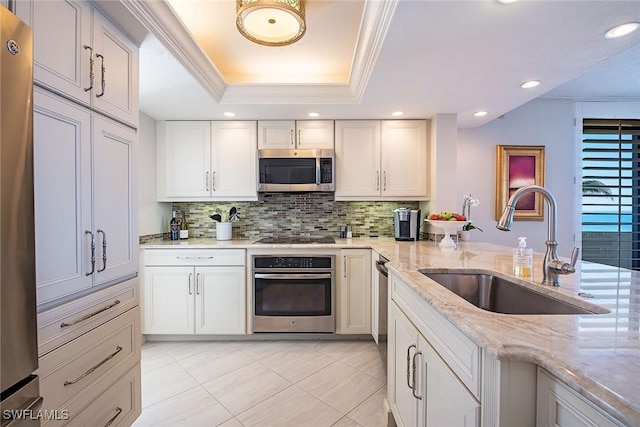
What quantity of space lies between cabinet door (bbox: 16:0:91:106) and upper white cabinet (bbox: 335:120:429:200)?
2158mm

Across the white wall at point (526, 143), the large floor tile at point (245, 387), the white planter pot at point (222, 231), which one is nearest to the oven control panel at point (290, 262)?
the white planter pot at point (222, 231)

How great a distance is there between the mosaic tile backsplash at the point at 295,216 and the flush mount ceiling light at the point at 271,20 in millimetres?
1727

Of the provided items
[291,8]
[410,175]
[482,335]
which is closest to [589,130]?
[410,175]

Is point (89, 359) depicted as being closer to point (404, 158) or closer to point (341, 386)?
point (341, 386)

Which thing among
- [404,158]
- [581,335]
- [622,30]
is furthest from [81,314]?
[622,30]

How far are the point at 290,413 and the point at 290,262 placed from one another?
3.94ft

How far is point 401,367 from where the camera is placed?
1447 mm

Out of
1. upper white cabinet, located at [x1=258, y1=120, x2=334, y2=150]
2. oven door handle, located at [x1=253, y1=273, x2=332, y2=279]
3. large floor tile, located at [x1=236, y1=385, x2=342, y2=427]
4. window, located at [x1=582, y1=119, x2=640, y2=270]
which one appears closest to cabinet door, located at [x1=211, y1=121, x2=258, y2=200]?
upper white cabinet, located at [x1=258, y1=120, x2=334, y2=150]

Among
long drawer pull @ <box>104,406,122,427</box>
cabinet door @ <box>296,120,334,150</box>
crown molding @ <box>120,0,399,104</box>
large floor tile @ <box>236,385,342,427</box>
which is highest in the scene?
crown molding @ <box>120,0,399,104</box>

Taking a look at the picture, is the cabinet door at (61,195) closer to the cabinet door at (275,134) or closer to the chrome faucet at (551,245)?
the chrome faucet at (551,245)

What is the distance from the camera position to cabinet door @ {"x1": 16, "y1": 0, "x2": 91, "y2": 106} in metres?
1.02

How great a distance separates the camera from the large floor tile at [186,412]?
5.54 ft

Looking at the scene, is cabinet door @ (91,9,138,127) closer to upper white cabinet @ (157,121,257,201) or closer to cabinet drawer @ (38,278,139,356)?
cabinet drawer @ (38,278,139,356)

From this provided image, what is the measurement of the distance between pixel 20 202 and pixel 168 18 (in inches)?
52.0
